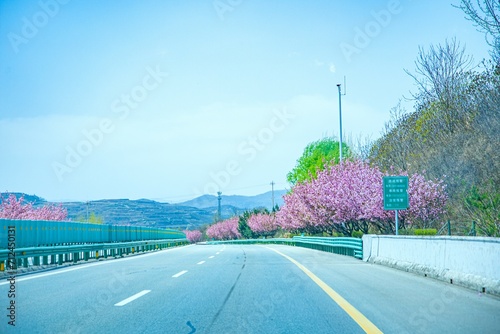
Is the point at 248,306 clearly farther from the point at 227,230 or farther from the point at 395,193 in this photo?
the point at 227,230

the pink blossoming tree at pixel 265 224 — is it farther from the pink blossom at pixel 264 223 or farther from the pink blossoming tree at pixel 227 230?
the pink blossoming tree at pixel 227 230

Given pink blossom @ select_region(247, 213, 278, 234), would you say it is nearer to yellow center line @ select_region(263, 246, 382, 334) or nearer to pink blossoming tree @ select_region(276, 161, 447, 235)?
pink blossoming tree @ select_region(276, 161, 447, 235)

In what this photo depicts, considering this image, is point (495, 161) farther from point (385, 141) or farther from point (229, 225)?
point (229, 225)

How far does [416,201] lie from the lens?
34.9 meters

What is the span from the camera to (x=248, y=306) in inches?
337

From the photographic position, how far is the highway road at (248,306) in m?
6.88

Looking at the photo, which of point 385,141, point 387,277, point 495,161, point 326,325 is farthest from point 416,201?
point 326,325

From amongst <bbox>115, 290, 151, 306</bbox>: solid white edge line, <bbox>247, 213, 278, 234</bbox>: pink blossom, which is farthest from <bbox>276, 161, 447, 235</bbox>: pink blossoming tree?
<bbox>247, 213, 278, 234</bbox>: pink blossom

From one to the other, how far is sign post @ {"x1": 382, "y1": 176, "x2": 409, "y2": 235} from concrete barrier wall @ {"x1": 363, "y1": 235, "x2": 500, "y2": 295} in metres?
6.39

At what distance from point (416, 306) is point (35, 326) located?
545cm

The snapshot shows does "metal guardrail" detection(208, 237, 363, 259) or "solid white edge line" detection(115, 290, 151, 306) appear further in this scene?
"metal guardrail" detection(208, 237, 363, 259)

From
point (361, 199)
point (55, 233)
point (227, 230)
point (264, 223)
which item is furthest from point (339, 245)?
point (227, 230)

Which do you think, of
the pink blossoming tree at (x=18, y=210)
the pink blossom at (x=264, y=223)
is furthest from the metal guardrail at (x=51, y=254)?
→ the pink blossom at (x=264, y=223)

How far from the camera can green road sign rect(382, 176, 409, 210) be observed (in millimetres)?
24312
